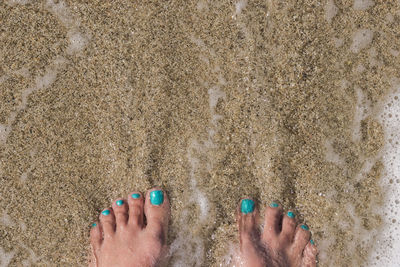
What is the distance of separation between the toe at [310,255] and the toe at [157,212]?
88cm

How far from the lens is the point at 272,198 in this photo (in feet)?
7.73

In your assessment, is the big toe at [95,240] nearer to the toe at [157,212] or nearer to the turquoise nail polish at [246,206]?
the toe at [157,212]

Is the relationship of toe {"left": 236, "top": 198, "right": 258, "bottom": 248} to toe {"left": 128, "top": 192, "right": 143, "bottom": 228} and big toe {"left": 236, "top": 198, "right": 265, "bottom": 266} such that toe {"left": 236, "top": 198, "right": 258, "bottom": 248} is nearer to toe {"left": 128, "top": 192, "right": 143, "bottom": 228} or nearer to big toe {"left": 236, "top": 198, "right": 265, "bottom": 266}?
big toe {"left": 236, "top": 198, "right": 265, "bottom": 266}

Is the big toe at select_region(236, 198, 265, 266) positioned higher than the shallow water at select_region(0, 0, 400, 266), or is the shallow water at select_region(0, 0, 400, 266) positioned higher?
the shallow water at select_region(0, 0, 400, 266)

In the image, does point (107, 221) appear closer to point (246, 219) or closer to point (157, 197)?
point (157, 197)

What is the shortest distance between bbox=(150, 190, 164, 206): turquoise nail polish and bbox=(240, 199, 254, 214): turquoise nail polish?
49 centimetres

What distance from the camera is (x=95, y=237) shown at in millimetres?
2406

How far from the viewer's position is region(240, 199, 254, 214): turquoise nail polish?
7.65 ft

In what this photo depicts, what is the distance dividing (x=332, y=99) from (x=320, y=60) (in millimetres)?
245

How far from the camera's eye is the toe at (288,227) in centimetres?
238

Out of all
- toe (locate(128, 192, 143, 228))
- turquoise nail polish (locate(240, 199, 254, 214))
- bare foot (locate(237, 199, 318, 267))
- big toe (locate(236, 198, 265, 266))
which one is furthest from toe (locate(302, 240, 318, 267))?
toe (locate(128, 192, 143, 228))

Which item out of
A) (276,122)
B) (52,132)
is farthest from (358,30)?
(52,132)

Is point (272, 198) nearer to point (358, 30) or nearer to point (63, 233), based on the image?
point (358, 30)

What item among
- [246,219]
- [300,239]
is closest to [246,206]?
[246,219]
